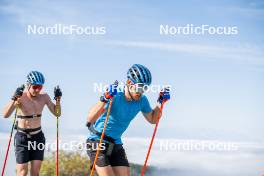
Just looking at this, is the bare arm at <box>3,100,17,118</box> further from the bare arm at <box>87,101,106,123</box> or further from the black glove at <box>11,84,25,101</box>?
the bare arm at <box>87,101,106,123</box>

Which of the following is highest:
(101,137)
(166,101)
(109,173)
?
(166,101)

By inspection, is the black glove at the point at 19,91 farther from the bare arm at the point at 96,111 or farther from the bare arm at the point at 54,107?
the bare arm at the point at 96,111

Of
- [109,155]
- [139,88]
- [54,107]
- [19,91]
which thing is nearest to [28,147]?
[54,107]

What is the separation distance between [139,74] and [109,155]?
46.2 inches

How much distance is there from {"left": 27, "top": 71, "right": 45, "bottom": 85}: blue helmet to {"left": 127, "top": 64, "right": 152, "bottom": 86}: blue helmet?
3.09 meters

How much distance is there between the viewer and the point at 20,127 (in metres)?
10.0

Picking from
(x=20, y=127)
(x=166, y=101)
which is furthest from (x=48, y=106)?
(x=166, y=101)

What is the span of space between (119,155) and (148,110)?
754mm

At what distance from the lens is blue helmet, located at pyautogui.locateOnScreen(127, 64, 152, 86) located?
707 centimetres

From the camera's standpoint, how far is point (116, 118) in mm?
7195

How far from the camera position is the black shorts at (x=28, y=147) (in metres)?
9.76

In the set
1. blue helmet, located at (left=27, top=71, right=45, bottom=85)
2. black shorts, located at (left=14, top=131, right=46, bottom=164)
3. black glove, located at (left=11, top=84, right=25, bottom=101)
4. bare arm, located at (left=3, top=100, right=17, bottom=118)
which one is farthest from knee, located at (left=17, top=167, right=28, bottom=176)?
blue helmet, located at (left=27, top=71, right=45, bottom=85)

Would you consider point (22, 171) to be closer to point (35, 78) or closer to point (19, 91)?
point (19, 91)

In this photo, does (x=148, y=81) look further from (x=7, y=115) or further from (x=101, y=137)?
(x=7, y=115)
